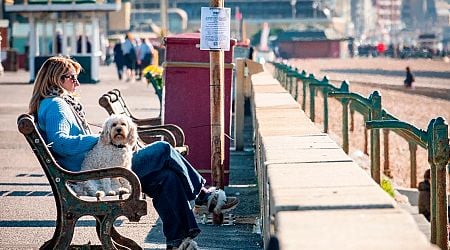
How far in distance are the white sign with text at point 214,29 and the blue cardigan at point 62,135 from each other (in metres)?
2.02

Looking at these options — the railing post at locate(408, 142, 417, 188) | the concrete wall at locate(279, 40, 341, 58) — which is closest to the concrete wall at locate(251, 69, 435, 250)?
the railing post at locate(408, 142, 417, 188)

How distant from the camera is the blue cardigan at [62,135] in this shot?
25.1ft

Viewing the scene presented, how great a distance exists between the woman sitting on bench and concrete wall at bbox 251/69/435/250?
525 mm

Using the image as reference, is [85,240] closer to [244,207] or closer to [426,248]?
[244,207]

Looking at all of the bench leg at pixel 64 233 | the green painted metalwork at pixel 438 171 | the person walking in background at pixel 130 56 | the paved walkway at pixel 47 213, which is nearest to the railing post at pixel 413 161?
the paved walkway at pixel 47 213

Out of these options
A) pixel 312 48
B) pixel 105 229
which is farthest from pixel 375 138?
pixel 312 48

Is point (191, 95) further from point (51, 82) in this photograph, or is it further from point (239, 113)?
point (239, 113)

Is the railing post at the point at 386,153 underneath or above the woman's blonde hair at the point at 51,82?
underneath

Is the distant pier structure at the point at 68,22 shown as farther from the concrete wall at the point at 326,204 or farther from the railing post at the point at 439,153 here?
the railing post at the point at 439,153

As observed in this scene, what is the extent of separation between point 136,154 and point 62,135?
18.0 inches

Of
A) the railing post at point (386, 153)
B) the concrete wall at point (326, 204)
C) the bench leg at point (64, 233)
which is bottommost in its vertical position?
the railing post at point (386, 153)

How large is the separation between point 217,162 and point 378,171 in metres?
1.38

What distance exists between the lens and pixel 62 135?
767 centimetres

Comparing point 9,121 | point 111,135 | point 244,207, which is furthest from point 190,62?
point 9,121
